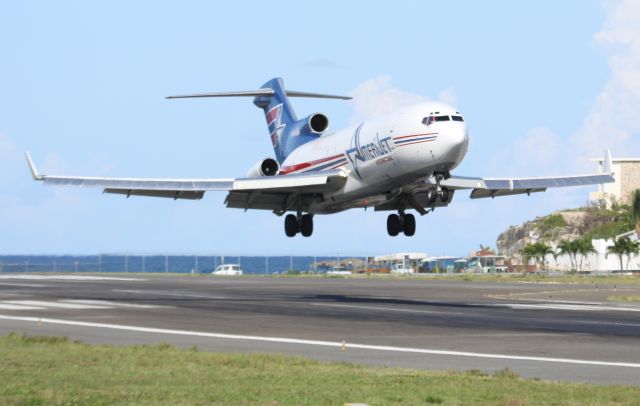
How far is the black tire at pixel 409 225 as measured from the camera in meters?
48.7

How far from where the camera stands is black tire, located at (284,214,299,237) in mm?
52344

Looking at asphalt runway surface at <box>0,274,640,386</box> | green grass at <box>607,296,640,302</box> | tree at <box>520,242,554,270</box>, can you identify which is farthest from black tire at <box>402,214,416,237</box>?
tree at <box>520,242,554,270</box>

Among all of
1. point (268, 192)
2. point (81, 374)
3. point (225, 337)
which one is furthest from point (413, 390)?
point (268, 192)

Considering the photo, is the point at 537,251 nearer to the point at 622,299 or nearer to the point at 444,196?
the point at 622,299

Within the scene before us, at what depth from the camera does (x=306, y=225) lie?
170 ft

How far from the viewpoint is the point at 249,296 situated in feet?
165

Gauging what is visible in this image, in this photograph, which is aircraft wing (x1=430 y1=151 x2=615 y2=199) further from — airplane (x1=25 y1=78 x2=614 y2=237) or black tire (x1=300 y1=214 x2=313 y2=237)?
black tire (x1=300 y1=214 x2=313 y2=237)

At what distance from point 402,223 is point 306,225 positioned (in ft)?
17.5

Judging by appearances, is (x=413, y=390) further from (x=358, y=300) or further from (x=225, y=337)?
(x=358, y=300)

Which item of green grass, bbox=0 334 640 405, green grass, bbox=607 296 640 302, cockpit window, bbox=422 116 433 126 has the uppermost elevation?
cockpit window, bbox=422 116 433 126

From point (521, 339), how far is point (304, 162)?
24.9m

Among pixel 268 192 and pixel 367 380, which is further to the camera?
pixel 268 192

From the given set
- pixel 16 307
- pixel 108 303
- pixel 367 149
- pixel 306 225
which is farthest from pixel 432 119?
pixel 16 307

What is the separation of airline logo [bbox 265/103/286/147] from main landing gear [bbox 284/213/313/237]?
314 inches
